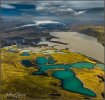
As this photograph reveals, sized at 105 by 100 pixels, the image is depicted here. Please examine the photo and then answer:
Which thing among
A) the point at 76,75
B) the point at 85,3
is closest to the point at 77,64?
the point at 76,75

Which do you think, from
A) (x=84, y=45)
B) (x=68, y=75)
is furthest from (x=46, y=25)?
(x=68, y=75)

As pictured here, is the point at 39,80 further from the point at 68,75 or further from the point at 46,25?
the point at 46,25

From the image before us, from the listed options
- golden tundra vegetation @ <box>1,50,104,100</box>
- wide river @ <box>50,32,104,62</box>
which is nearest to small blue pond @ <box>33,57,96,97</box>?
golden tundra vegetation @ <box>1,50,104,100</box>

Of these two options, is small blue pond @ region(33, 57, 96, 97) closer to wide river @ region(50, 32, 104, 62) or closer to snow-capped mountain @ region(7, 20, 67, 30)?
wide river @ region(50, 32, 104, 62)

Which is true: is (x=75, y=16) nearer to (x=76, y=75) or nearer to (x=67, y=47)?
(x=67, y=47)

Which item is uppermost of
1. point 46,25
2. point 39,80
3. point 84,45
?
point 46,25

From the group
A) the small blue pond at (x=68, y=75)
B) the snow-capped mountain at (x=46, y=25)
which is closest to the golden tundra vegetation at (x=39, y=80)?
the small blue pond at (x=68, y=75)

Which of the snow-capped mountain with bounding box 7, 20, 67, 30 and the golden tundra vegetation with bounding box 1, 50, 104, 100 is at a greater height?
the snow-capped mountain with bounding box 7, 20, 67, 30
